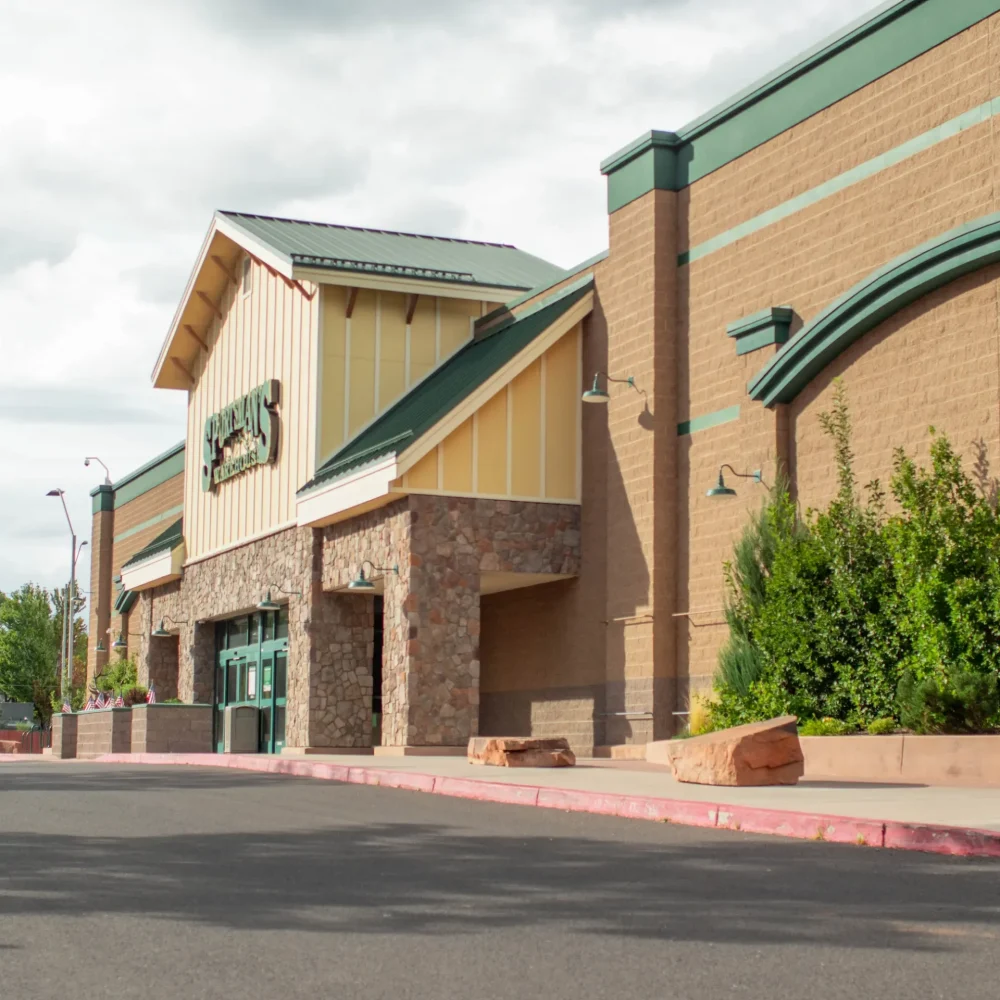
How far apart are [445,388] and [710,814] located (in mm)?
18255

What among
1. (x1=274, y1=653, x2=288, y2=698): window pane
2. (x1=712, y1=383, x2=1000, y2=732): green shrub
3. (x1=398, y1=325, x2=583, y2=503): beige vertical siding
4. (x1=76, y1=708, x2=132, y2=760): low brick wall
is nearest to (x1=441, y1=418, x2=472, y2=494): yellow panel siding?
(x1=398, y1=325, x2=583, y2=503): beige vertical siding

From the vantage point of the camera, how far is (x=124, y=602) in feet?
162

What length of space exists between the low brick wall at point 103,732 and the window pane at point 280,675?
4.45 meters

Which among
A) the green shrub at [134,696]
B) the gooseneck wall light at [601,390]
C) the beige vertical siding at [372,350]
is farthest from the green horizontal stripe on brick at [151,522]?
the gooseneck wall light at [601,390]

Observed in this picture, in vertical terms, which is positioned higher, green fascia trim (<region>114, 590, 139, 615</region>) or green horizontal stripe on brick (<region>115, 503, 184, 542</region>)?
green horizontal stripe on brick (<region>115, 503, 184, 542</region>)

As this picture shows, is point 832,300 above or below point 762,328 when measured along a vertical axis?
above

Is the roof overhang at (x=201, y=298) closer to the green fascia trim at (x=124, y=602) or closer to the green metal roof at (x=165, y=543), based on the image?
the green metal roof at (x=165, y=543)

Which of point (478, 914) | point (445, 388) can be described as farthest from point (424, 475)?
point (478, 914)

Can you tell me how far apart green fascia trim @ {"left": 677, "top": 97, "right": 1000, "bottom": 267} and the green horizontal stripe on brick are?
2540 centimetres

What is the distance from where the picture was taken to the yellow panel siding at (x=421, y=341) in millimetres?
32938

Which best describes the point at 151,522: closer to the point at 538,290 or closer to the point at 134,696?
the point at 134,696

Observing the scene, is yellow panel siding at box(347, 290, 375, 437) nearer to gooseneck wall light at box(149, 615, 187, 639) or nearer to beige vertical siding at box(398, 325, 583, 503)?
beige vertical siding at box(398, 325, 583, 503)

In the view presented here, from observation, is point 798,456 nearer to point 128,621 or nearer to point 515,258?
point 515,258

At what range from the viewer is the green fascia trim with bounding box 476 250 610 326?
28.4 meters
